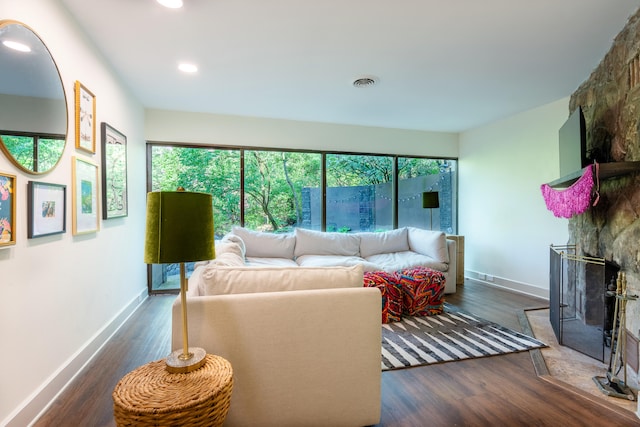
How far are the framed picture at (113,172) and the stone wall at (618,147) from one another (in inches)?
160

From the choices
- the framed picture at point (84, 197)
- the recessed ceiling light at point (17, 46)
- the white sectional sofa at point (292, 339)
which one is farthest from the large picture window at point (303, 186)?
the white sectional sofa at point (292, 339)

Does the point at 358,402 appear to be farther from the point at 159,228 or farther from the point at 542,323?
the point at 542,323

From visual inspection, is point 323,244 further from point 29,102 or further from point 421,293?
point 29,102

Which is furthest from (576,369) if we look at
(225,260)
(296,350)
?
(225,260)

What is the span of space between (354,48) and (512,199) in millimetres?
3279

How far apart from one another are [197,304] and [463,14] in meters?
2.39

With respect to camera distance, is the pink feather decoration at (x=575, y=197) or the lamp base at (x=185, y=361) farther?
the pink feather decoration at (x=575, y=197)

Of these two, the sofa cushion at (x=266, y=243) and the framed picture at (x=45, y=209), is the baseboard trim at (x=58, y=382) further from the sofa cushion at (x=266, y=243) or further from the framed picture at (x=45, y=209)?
the sofa cushion at (x=266, y=243)

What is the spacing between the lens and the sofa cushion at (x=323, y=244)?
176 inches

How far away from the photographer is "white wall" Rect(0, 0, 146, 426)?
1.59 meters

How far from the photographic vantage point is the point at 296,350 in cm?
150

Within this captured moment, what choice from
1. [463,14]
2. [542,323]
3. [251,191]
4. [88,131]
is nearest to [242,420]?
[88,131]

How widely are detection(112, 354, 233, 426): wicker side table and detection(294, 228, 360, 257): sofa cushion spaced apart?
3.21m

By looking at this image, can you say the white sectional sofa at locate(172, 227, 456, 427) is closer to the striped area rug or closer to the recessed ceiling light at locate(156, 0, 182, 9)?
the striped area rug
